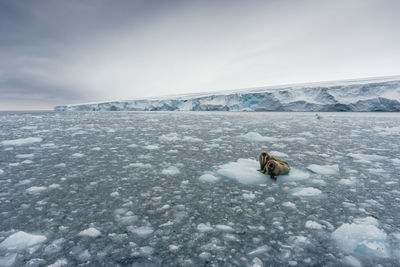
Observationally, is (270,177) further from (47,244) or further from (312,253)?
(47,244)

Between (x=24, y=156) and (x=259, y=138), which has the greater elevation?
(x=24, y=156)

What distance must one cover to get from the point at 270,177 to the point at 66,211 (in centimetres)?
210

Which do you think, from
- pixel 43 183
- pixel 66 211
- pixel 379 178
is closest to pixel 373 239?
pixel 379 178

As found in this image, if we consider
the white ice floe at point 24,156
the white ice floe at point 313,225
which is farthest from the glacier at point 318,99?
the white ice floe at point 24,156

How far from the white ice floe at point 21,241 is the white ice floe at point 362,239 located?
195 cm

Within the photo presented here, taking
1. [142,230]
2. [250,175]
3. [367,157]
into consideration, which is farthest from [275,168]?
[367,157]

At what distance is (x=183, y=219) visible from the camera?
161 centimetres

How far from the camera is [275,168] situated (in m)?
2.44

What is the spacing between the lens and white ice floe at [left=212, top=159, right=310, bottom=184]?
Result: 7.86 feet

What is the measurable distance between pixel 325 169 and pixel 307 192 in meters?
0.89

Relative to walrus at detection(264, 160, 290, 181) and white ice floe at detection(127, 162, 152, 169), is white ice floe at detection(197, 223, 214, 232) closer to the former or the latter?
walrus at detection(264, 160, 290, 181)

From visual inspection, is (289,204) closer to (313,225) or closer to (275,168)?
(313,225)

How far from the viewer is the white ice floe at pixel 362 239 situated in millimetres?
1257

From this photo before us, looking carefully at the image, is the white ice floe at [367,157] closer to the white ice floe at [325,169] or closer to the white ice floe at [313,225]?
the white ice floe at [325,169]
